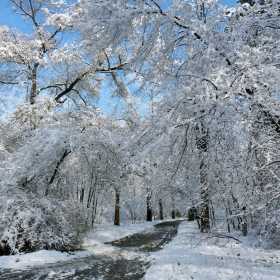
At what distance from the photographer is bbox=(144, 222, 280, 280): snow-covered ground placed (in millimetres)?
6281

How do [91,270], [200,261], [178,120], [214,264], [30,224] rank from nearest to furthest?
[178,120], [91,270], [214,264], [200,261], [30,224]

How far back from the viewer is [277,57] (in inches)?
157

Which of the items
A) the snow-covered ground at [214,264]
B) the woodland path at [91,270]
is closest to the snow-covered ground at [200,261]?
the snow-covered ground at [214,264]

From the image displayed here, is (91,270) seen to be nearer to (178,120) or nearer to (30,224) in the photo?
(30,224)

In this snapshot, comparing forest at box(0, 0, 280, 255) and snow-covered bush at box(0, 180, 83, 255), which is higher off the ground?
forest at box(0, 0, 280, 255)

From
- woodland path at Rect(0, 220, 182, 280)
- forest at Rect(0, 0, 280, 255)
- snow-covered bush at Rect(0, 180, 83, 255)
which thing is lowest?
woodland path at Rect(0, 220, 182, 280)

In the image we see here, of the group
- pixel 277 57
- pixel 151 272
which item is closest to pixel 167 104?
pixel 277 57

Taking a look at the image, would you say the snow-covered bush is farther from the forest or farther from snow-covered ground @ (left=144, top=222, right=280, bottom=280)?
snow-covered ground @ (left=144, top=222, right=280, bottom=280)

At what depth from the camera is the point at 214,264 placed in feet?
24.5

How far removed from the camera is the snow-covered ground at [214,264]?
6281mm

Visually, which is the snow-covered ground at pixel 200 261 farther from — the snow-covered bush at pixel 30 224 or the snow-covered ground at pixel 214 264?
the snow-covered bush at pixel 30 224

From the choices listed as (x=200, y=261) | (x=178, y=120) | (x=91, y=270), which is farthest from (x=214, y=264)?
(x=178, y=120)

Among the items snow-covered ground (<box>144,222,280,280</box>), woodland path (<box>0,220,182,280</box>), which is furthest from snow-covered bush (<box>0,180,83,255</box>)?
snow-covered ground (<box>144,222,280,280</box>)

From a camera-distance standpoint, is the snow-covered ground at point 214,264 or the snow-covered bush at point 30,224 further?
the snow-covered bush at point 30,224
